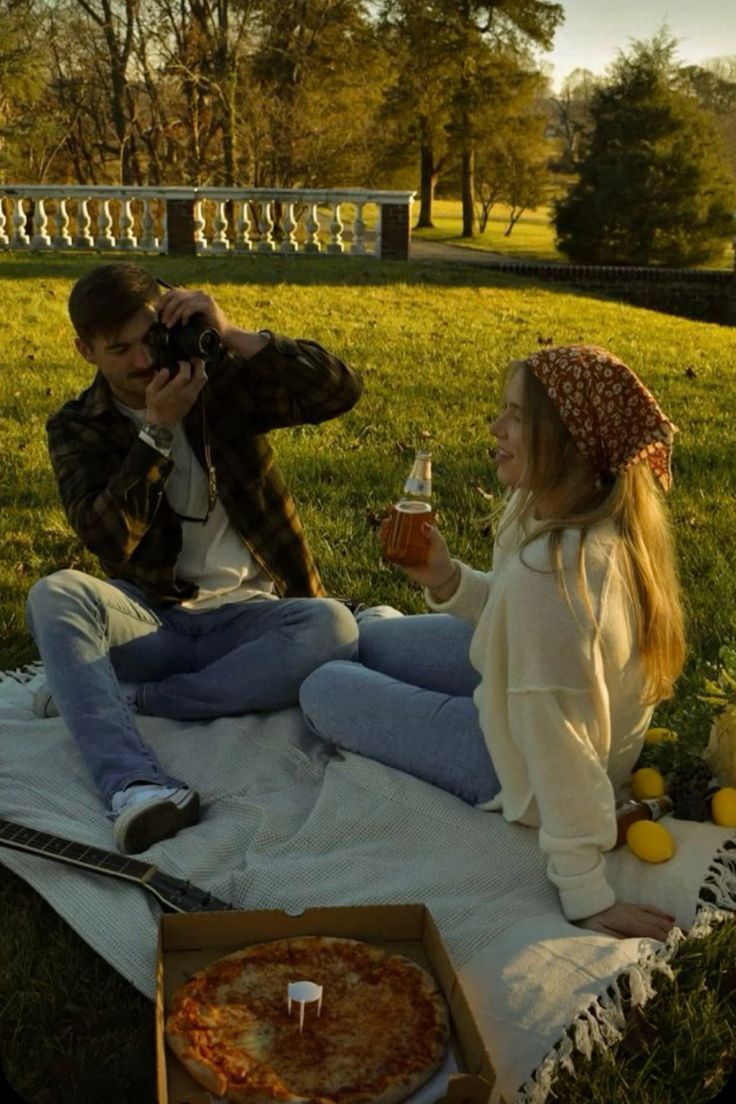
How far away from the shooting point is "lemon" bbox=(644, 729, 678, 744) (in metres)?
3.15

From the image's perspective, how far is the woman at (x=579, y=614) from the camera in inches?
98.1

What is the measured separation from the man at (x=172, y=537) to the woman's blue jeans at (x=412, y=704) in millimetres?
147

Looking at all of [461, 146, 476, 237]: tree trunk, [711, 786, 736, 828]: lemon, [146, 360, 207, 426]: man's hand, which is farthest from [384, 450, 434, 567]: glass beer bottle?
[461, 146, 476, 237]: tree trunk

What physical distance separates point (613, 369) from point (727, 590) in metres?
2.37

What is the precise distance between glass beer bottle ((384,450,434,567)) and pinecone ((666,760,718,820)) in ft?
2.72

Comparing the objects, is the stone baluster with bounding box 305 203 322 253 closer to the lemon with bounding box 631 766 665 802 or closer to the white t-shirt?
the white t-shirt

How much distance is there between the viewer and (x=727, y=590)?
469cm

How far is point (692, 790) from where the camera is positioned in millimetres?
2918

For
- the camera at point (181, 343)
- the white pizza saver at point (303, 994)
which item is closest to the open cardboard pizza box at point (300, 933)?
the white pizza saver at point (303, 994)

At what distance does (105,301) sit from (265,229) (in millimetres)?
14629

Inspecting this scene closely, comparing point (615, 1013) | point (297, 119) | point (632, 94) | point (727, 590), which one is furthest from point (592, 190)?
point (615, 1013)

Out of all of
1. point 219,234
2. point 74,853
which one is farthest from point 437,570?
point 219,234

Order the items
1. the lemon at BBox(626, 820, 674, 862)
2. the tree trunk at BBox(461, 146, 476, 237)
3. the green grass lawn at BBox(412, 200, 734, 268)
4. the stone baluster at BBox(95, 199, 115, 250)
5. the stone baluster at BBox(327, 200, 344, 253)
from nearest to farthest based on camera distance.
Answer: the lemon at BBox(626, 820, 674, 862)
the stone baluster at BBox(95, 199, 115, 250)
the stone baluster at BBox(327, 200, 344, 253)
the green grass lawn at BBox(412, 200, 734, 268)
the tree trunk at BBox(461, 146, 476, 237)

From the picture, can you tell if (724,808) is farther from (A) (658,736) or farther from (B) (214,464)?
(B) (214,464)
